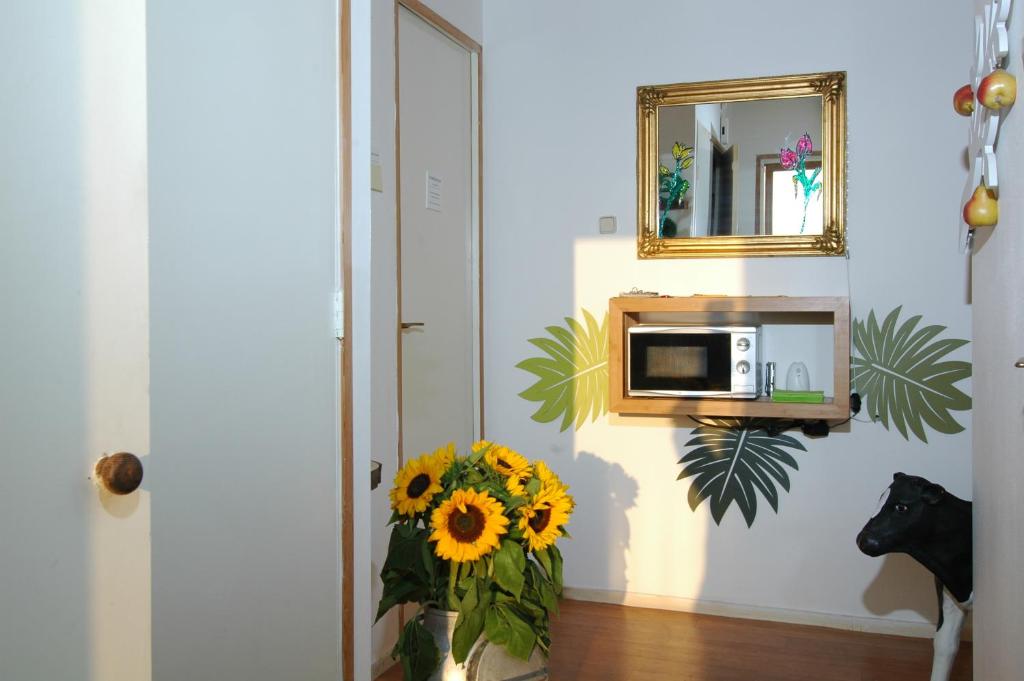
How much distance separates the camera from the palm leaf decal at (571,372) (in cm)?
363

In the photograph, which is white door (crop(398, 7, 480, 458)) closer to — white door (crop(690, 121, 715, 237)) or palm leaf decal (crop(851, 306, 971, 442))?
white door (crop(690, 121, 715, 237))

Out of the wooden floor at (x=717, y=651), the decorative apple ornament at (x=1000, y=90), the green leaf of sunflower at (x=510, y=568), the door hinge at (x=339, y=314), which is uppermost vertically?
the decorative apple ornament at (x=1000, y=90)

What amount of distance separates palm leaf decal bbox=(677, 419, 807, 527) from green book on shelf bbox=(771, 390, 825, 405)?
24 cm

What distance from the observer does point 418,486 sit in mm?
1680

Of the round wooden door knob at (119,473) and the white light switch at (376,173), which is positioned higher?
the white light switch at (376,173)

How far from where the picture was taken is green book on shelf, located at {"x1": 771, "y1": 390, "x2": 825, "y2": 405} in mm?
3150

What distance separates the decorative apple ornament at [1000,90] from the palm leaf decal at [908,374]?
1.83m

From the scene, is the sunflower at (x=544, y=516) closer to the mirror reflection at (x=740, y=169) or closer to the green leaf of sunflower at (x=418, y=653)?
the green leaf of sunflower at (x=418, y=653)

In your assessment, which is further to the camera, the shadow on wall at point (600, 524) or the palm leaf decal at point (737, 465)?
the shadow on wall at point (600, 524)

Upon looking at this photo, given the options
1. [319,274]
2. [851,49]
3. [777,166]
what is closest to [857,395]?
[777,166]

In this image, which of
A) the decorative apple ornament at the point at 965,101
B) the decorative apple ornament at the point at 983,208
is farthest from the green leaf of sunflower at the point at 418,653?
the decorative apple ornament at the point at 965,101

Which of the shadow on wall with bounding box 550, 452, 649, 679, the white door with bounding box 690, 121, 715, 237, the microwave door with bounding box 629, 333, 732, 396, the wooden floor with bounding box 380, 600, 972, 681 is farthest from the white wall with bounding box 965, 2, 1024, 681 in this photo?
the shadow on wall with bounding box 550, 452, 649, 679

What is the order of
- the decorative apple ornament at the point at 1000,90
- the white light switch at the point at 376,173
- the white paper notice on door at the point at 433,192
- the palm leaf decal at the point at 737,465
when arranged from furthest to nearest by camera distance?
1. the palm leaf decal at the point at 737,465
2. the white paper notice on door at the point at 433,192
3. the white light switch at the point at 376,173
4. the decorative apple ornament at the point at 1000,90

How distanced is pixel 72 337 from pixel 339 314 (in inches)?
33.4
